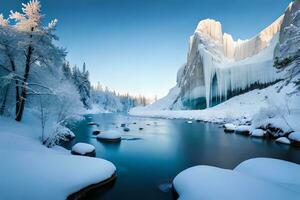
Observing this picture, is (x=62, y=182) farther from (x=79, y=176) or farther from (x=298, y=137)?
(x=298, y=137)

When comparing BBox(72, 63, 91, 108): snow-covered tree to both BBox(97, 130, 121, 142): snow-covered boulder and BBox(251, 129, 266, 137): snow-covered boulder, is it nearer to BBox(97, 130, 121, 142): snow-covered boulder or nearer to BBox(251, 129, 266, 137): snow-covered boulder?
BBox(97, 130, 121, 142): snow-covered boulder

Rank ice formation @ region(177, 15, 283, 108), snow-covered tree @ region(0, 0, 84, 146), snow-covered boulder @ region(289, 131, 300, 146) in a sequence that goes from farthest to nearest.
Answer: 1. ice formation @ region(177, 15, 283, 108)
2. snow-covered boulder @ region(289, 131, 300, 146)
3. snow-covered tree @ region(0, 0, 84, 146)

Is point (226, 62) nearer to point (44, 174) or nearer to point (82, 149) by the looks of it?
point (82, 149)

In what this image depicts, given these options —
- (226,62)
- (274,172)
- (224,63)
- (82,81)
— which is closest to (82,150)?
(274,172)

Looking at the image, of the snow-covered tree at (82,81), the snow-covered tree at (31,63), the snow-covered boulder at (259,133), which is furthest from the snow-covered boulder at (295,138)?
the snow-covered tree at (82,81)

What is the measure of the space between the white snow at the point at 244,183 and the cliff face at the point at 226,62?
163 feet

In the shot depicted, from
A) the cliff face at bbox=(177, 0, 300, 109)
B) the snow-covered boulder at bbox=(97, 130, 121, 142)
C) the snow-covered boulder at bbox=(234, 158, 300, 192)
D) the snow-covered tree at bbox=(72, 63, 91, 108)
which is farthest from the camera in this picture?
the snow-covered tree at bbox=(72, 63, 91, 108)

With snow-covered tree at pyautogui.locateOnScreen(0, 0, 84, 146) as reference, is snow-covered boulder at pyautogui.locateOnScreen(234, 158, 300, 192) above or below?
below

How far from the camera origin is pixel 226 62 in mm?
71938

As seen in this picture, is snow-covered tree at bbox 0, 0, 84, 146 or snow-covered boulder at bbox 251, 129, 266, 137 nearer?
snow-covered tree at bbox 0, 0, 84, 146

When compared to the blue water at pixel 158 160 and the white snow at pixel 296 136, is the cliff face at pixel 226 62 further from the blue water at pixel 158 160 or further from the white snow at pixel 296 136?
the blue water at pixel 158 160

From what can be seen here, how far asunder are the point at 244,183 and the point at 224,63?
230 ft

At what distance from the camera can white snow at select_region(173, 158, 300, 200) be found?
5727 mm

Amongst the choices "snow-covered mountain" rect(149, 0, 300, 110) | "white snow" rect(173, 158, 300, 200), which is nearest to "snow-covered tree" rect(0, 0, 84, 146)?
"white snow" rect(173, 158, 300, 200)
